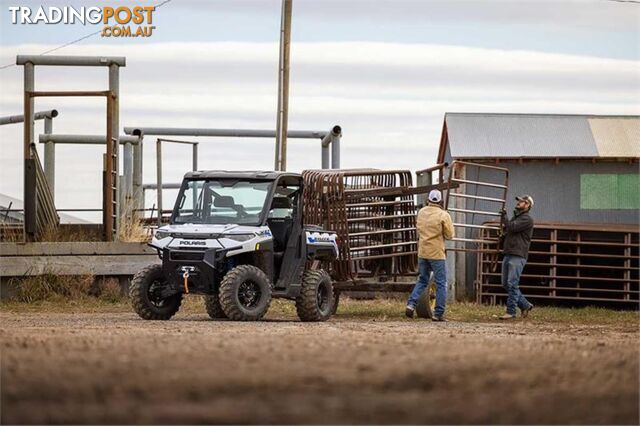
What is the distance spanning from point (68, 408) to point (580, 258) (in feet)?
89.4

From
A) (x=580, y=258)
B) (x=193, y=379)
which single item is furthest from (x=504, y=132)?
(x=193, y=379)

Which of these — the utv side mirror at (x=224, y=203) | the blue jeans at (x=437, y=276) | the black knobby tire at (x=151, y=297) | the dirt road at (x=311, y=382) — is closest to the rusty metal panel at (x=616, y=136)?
the blue jeans at (x=437, y=276)

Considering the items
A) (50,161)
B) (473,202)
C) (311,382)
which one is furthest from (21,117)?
(311,382)

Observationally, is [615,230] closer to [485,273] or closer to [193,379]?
[485,273]

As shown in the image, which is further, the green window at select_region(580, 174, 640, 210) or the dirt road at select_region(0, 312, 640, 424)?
the green window at select_region(580, 174, 640, 210)

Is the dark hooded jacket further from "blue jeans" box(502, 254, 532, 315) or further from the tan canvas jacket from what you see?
the tan canvas jacket

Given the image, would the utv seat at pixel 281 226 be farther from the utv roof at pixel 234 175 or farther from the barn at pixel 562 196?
the barn at pixel 562 196

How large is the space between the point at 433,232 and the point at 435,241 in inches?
6.0

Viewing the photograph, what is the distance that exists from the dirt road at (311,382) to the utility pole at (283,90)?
18.5 metres

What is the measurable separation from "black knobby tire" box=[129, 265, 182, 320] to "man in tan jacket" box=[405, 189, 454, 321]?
393 centimetres

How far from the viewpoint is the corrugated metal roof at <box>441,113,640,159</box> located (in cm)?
3503

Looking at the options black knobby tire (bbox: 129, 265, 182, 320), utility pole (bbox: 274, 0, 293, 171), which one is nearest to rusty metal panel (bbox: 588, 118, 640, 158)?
utility pole (bbox: 274, 0, 293, 171)

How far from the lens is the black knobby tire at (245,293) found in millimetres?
19312

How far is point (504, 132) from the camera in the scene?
118ft
